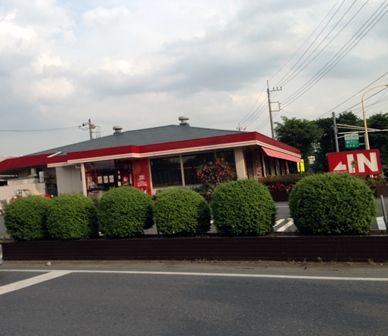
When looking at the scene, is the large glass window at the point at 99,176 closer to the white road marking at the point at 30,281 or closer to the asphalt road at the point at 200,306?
the white road marking at the point at 30,281

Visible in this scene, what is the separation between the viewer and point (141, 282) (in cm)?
769

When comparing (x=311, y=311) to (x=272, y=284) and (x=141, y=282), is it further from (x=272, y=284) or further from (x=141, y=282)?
(x=141, y=282)

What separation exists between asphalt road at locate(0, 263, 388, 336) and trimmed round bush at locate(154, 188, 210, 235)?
1.66 m

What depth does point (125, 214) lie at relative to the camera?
10.1 meters

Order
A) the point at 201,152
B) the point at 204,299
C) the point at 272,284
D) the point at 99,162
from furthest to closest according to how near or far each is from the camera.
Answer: the point at 99,162
the point at 201,152
the point at 272,284
the point at 204,299

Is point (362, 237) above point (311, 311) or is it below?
above

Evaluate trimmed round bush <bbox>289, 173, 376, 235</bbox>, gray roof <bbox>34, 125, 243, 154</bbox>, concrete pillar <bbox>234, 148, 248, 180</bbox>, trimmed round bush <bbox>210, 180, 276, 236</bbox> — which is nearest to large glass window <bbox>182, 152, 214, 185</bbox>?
gray roof <bbox>34, 125, 243, 154</bbox>

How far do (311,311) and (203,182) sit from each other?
19.9 meters

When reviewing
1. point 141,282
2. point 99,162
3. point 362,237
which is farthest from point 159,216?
point 99,162

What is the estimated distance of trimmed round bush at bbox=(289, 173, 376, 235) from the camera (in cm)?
818

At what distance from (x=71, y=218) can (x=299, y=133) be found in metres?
55.2

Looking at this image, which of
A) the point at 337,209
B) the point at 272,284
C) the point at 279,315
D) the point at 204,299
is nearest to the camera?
the point at 279,315

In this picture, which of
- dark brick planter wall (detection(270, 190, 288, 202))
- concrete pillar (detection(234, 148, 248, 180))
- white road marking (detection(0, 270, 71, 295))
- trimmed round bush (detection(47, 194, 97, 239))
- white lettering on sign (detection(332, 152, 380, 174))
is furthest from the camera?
concrete pillar (detection(234, 148, 248, 180))

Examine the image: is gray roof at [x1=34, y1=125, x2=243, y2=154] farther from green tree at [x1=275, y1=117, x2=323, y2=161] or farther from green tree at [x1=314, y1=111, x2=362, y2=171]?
green tree at [x1=314, y1=111, x2=362, y2=171]
